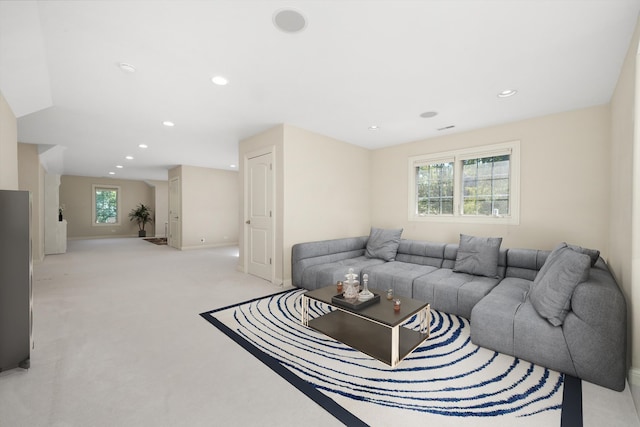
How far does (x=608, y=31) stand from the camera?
1.96 metres

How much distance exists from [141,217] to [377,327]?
1168 centimetres

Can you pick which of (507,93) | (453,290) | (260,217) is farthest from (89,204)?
(507,93)

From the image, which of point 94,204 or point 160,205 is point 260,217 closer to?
point 160,205

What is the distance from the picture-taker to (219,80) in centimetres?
275

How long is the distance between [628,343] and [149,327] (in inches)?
155

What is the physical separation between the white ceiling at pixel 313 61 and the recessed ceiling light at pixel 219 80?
101 millimetres

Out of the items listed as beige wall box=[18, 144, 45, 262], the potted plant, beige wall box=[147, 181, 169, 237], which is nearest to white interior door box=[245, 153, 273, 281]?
beige wall box=[18, 144, 45, 262]

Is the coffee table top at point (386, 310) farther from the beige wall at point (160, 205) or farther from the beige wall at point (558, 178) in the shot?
the beige wall at point (160, 205)

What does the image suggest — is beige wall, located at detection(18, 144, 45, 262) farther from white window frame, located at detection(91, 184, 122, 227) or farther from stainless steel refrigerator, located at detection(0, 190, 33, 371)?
white window frame, located at detection(91, 184, 122, 227)

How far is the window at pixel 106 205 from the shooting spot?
10.9 m

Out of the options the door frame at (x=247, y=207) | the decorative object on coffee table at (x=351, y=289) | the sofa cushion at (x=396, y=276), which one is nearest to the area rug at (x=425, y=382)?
the decorative object on coffee table at (x=351, y=289)

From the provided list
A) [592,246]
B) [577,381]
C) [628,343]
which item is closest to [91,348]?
[577,381]

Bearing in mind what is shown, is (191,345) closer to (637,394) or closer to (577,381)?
(577,381)

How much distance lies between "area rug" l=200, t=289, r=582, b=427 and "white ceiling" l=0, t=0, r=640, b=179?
2.48m
